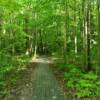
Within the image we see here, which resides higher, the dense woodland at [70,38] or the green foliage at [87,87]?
the dense woodland at [70,38]

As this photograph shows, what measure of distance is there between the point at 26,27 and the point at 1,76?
20.9 metres

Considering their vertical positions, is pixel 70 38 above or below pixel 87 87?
above

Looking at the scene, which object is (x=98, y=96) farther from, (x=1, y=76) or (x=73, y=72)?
(x=1, y=76)

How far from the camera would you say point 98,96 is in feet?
26.3

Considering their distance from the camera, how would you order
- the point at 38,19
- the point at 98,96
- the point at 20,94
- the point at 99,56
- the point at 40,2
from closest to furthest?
the point at 98,96, the point at 20,94, the point at 99,56, the point at 40,2, the point at 38,19

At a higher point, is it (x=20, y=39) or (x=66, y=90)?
(x=20, y=39)

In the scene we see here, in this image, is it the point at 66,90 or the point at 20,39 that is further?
the point at 20,39

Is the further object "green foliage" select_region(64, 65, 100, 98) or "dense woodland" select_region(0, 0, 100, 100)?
"dense woodland" select_region(0, 0, 100, 100)

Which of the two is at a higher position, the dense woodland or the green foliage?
the dense woodland

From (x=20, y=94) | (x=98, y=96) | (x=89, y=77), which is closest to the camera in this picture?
(x=98, y=96)

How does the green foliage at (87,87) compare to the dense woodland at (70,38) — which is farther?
the dense woodland at (70,38)

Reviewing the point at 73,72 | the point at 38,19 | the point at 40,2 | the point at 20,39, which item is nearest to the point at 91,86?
the point at 73,72

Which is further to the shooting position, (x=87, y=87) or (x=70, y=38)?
(x=70, y=38)

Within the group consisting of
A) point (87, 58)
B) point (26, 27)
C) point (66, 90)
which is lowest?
point (66, 90)
